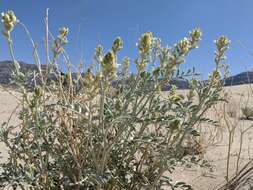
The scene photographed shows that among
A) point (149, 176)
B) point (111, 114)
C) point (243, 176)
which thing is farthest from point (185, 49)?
point (243, 176)

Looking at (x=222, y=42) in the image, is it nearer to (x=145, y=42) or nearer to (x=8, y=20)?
(x=145, y=42)

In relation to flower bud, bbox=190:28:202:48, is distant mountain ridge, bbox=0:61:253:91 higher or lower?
lower

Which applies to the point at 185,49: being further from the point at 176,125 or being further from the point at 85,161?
the point at 85,161

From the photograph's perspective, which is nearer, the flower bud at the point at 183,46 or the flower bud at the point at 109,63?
the flower bud at the point at 109,63

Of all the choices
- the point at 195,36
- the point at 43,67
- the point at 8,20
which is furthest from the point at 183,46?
the point at 43,67

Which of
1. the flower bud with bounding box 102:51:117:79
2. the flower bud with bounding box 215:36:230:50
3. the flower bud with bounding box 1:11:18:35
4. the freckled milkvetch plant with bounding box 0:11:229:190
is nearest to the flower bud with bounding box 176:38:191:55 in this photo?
the freckled milkvetch plant with bounding box 0:11:229:190

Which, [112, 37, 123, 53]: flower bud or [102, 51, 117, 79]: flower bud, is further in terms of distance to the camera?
[112, 37, 123, 53]: flower bud

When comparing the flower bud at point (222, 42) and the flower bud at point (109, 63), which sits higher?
the flower bud at point (222, 42)

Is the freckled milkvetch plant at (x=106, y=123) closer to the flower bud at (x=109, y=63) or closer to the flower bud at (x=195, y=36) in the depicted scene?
the flower bud at (x=195, y=36)

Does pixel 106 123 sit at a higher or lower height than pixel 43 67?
lower

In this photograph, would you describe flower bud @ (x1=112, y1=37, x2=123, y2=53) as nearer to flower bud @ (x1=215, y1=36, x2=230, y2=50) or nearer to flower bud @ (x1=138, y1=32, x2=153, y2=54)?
flower bud @ (x1=138, y1=32, x2=153, y2=54)

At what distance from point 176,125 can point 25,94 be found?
0.67 m

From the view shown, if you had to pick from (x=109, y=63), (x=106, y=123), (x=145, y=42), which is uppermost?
(x=145, y=42)

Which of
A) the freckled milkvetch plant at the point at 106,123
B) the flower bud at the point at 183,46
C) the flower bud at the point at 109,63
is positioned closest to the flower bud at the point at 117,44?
the freckled milkvetch plant at the point at 106,123
